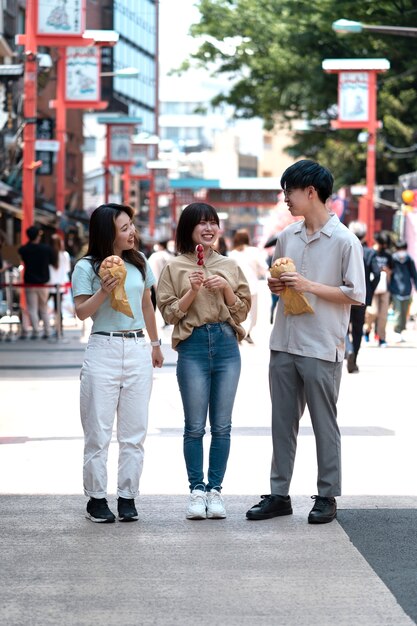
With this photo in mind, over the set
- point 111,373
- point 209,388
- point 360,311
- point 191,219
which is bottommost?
point 360,311

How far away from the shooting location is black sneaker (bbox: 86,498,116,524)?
792 centimetres

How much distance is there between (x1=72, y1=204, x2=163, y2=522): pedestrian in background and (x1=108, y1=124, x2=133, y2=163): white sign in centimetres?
4930

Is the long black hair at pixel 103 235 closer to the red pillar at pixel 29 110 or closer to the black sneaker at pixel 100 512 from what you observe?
the black sneaker at pixel 100 512

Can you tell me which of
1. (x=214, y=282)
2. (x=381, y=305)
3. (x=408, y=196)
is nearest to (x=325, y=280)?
(x=214, y=282)

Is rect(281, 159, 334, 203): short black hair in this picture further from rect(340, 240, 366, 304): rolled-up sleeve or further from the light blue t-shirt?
the light blue t-shirt

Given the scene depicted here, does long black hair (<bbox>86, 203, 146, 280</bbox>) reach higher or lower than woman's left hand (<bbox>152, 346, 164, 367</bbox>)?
higher

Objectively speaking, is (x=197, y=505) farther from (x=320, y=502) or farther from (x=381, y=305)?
(x=381, y=305)

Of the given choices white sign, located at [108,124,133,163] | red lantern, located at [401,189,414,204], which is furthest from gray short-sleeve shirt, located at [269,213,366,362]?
white sign, located at [108,124,133,163]

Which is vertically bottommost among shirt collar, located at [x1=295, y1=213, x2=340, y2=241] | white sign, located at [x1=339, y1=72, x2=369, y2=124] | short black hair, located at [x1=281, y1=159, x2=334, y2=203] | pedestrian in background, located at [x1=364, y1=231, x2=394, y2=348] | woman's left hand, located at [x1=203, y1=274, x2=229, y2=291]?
pedestrian in background, located at [x1=364, y1=231, x2=394, y2=348]

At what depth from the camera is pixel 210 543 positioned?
7.39 metres

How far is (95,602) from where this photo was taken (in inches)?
241

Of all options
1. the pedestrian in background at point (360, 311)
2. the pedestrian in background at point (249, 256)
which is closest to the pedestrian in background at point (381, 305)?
the pedestrian in background at point (249, 256)

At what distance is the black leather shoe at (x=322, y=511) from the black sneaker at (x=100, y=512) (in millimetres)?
1055

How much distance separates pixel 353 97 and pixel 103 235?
31619mm
